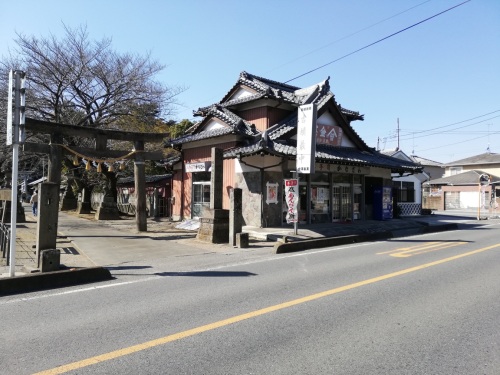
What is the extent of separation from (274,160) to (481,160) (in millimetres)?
47276

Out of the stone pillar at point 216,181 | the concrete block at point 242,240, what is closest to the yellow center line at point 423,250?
the concrete block at point 242,240

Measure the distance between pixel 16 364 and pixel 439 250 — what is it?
36.8ft

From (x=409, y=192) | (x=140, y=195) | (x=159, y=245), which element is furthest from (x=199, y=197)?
(x=409, y=192)

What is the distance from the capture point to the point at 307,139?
1422 centimetres

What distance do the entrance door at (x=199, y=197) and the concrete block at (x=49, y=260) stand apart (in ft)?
40.4

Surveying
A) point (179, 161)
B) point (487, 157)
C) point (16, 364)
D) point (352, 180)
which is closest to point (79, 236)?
point (179, 161)

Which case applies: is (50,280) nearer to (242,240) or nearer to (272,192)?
(242,240)

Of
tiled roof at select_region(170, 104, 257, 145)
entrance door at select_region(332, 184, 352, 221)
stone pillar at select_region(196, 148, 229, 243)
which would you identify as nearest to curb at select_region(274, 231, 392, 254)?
stone pillar at select_region(196, 148, 229, 243)

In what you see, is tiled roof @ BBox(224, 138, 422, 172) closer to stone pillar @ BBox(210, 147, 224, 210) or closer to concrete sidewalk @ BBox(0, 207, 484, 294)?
stone pillar @ BBox(210, 147, 224, 210)

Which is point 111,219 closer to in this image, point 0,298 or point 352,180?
point 352,180

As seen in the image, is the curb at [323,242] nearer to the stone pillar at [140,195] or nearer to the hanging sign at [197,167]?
the stone pillar at [140,195]

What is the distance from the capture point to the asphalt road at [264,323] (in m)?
3.87

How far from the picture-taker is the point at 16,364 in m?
3.87

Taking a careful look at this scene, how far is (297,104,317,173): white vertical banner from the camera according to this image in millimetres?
14047
